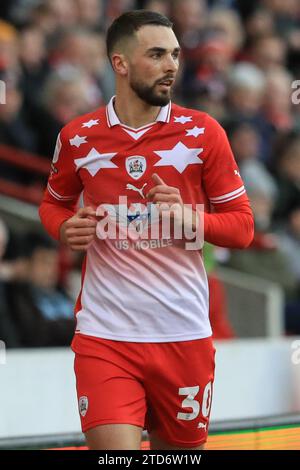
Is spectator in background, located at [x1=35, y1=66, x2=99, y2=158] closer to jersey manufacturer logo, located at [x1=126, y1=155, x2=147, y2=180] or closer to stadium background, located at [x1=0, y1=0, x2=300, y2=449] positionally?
stadium background, located at [x1=0, y1=0, x2=300, y2=449]

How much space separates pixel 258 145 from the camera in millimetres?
11836

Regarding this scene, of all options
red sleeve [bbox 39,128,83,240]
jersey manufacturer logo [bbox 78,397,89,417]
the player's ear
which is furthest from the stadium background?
the player's ear

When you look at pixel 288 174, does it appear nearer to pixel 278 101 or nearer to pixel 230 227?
pixel 278 101

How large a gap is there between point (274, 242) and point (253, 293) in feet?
1.93

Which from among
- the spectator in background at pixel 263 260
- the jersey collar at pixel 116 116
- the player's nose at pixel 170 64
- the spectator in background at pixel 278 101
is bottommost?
the spectator in background at pixel 263 260

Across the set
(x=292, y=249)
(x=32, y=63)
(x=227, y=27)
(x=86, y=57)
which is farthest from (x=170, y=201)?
(x=227, y=27)

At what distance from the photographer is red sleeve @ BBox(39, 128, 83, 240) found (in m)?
4.91

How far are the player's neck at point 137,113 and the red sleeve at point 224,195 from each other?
0.77 feet

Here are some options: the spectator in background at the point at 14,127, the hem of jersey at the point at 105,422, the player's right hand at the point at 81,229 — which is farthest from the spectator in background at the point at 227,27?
the hem of jersey at the point at 105,422

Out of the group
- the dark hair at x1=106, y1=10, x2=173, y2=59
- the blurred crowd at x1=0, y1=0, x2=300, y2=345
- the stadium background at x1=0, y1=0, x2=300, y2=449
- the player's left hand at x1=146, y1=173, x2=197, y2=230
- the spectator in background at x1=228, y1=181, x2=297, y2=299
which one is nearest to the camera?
the player's left hand at x1=146, y1=173, x2=197, y2=230

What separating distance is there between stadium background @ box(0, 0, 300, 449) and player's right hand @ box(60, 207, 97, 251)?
53.9 inches

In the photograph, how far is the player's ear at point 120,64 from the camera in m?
4.81

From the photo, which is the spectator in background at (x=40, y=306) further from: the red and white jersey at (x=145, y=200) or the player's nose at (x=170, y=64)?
the player's nose at (x=170, y=64)
